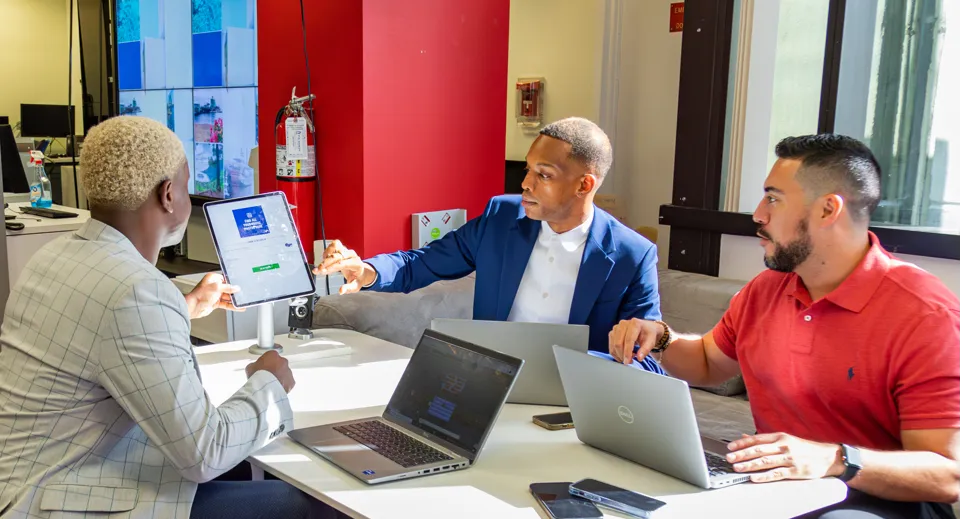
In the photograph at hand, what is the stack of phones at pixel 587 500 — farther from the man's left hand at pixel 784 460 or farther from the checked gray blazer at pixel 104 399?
the checked gray blazer at pixel 104 399

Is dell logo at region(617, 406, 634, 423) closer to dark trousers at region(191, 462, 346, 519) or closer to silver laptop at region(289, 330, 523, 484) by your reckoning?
silver laptop at region(289, 330, 523, 484)

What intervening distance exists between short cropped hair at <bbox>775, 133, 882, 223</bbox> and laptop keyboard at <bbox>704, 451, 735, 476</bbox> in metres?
0.62

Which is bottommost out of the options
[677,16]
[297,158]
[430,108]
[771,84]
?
[297,158]

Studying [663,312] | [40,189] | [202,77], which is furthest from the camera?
[202,77]

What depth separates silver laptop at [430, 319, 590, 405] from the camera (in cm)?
197

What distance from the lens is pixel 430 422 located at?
177 centimetres

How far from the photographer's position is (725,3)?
3.54 metres

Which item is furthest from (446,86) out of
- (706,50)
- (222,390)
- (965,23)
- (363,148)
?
(965,23)

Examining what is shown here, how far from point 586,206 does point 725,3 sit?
1.57 meters

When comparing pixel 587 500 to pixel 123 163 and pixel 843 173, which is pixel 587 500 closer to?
pixel 843 173

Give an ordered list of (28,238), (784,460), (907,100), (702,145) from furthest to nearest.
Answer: (28,238) < (702,145) < (907,100) < (784,460)

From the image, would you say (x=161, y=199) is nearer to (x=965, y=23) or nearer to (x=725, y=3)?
(x=965, y=23)

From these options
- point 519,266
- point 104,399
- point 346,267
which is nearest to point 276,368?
point 104,399

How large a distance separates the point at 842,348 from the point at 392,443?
3.15 feet
